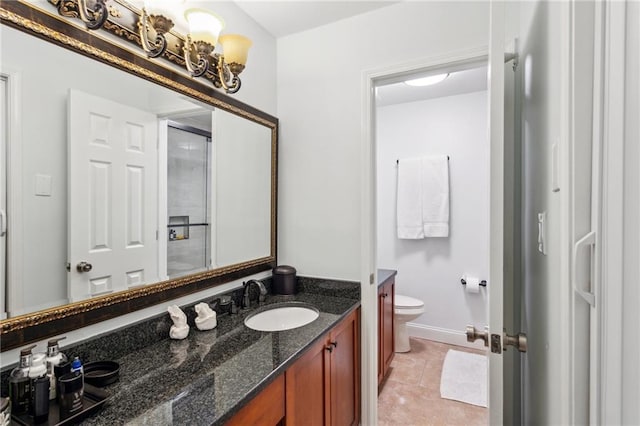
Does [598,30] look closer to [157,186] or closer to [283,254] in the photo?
[157,186]

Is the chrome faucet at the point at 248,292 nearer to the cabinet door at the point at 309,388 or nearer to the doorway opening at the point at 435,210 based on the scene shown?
the cabinet door at the point at 309,388

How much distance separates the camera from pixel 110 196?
114 centimetres

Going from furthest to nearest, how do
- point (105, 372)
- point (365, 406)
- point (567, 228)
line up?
point (365, 406) < point (105, 372) < point (567, 228)

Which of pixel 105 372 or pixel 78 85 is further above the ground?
pixel 78 85

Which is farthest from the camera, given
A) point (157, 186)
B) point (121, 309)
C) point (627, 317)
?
point (157, 186)

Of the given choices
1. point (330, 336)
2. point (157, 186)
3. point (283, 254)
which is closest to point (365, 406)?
point (330, 336)

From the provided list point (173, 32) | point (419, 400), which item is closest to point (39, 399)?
point (173, 32)

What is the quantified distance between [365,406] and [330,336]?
690 millimetres

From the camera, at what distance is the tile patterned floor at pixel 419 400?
1976 mm

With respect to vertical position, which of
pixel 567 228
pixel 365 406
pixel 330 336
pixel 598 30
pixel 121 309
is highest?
pixel 598 30

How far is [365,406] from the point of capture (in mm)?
1823

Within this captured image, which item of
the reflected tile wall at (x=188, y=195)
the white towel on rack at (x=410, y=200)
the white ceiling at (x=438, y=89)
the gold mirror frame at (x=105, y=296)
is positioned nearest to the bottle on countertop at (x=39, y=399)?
the gold mirror frame at (x=105, y=296)

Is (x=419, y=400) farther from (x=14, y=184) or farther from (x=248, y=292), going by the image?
(x=14, y=184)

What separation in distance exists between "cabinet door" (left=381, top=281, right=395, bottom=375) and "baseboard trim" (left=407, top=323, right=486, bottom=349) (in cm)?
80
